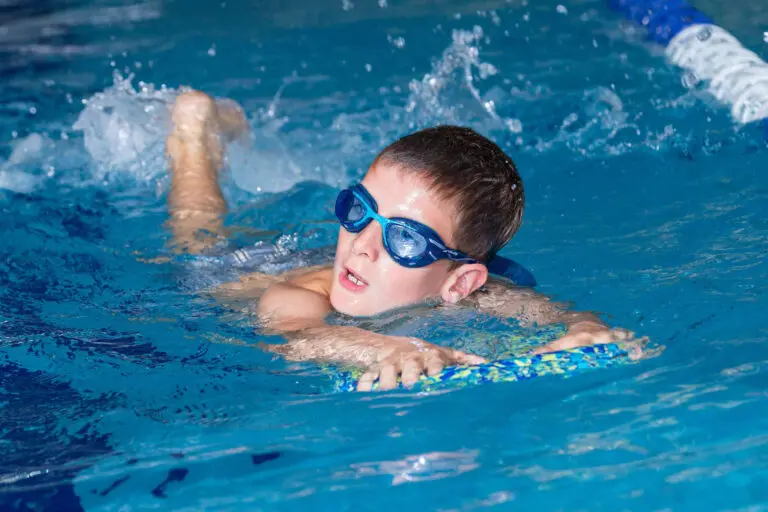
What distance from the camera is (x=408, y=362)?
2861 mm

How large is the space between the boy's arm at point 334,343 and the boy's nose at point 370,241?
0.82 ft

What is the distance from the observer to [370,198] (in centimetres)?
328

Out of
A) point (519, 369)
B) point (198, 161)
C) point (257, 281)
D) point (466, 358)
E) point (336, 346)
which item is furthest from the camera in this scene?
point (198, 161)

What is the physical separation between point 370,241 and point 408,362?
0.55 m

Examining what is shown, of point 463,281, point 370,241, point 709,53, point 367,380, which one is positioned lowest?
point 367,380

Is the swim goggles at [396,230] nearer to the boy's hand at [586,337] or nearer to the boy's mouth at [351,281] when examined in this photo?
the boy's mouth at [351,281]

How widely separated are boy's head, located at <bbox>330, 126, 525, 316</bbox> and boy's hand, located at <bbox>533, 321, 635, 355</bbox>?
0.47 meters

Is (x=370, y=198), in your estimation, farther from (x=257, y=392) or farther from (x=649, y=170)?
(x=649, y=170)

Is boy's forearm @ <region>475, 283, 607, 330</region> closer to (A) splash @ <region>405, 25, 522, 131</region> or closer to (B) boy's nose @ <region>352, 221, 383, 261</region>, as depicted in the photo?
(B) boy's nose @ <region>352, 221, 383, 261</region>

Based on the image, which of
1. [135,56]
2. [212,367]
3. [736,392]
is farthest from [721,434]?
[135,56]

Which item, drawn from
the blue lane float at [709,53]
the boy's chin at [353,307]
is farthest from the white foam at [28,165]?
the blue lane float at [709,53]

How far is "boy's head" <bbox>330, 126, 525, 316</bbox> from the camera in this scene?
130 inches

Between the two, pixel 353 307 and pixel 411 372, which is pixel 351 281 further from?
pixel 411 372

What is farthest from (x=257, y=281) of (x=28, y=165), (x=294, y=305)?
(x=28, y=165)
